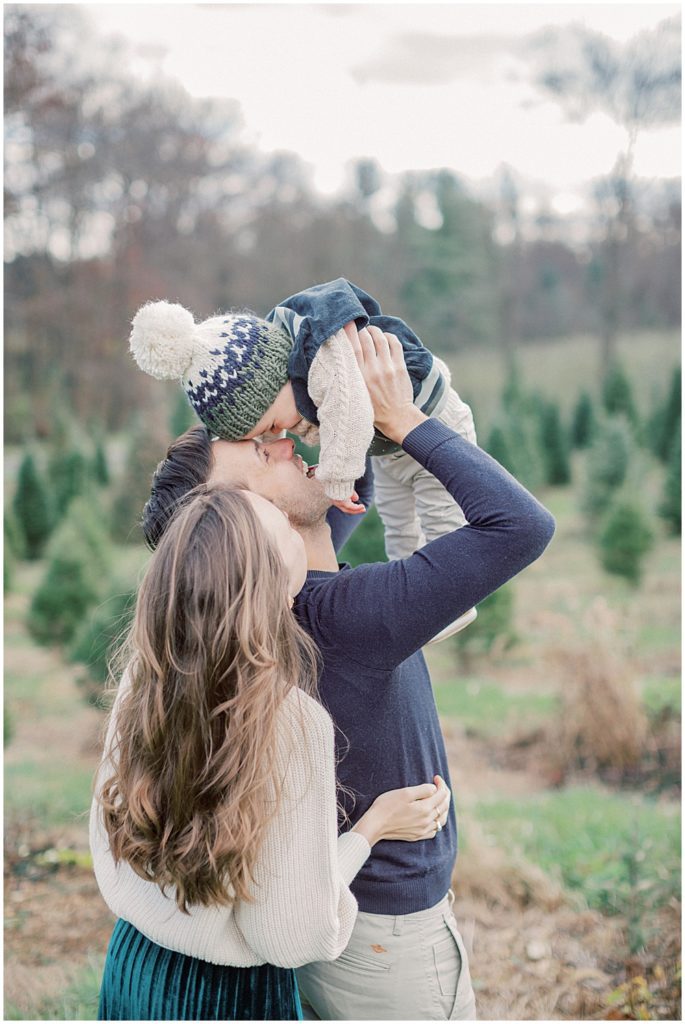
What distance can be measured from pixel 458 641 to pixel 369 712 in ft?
16.0

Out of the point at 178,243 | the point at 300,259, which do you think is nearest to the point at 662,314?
the point at 300,259

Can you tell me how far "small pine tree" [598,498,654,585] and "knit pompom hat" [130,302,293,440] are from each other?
6281mm

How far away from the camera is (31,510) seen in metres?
9.02

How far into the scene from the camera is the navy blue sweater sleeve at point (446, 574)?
1.41m

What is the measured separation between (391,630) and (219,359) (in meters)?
0.64

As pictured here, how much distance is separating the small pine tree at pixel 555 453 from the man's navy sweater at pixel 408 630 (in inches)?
382

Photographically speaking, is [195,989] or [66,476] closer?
[195,989]

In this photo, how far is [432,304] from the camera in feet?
56.2

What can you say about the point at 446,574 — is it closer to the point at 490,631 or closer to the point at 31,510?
the point at 490,631

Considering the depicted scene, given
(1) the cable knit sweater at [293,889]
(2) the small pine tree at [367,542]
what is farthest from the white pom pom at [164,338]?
(2) the small pine tree at [367,542]

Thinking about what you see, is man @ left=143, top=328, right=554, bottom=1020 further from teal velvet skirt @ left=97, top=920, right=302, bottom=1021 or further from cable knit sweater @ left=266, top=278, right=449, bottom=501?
teal velvet skirt @ left=97, top=920, right=302, bottom=1021

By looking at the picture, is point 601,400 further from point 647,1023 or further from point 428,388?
point 428,388

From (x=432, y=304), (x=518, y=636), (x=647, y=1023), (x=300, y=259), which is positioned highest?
(x=300, y=259)

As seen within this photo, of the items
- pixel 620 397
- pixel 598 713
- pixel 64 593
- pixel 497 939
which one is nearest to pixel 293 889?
pixel 497 939
